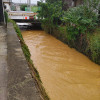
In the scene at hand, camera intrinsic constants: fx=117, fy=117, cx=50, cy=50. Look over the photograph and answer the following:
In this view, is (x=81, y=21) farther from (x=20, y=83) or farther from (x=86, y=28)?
(x=20, y=83)

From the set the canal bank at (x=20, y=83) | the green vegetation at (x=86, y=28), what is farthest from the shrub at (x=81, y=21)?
the canal bank at (x=20, y=83)

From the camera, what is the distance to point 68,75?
4.74 meters

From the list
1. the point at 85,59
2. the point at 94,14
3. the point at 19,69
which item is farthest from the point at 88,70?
the point at 19,69

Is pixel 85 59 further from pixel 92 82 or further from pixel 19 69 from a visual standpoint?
pixel 19 69

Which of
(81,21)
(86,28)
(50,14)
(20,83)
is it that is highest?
(50,14)

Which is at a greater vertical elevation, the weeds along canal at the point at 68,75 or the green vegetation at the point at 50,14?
the green vegetation at the point at 50,14

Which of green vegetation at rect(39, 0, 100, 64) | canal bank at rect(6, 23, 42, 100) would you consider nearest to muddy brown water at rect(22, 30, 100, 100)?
green vegetation at rect(39, 0, 100, 64)

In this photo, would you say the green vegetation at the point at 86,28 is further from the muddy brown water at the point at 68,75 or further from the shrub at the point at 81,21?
the muddy brown water at the point at 68,75

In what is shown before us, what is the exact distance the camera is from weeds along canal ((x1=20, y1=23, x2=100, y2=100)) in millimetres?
3701

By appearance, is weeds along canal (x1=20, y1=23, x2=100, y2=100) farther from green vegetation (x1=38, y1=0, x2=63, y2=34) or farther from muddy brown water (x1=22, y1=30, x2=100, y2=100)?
green vegetation (x1=38, y1=0, x2=63, y2=34)

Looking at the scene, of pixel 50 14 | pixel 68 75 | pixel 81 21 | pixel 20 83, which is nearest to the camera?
pixel 20 83

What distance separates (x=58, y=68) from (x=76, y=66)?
90 cm

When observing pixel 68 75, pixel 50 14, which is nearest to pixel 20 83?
pixel 68 75

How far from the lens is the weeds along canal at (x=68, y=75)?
3.70 meters
